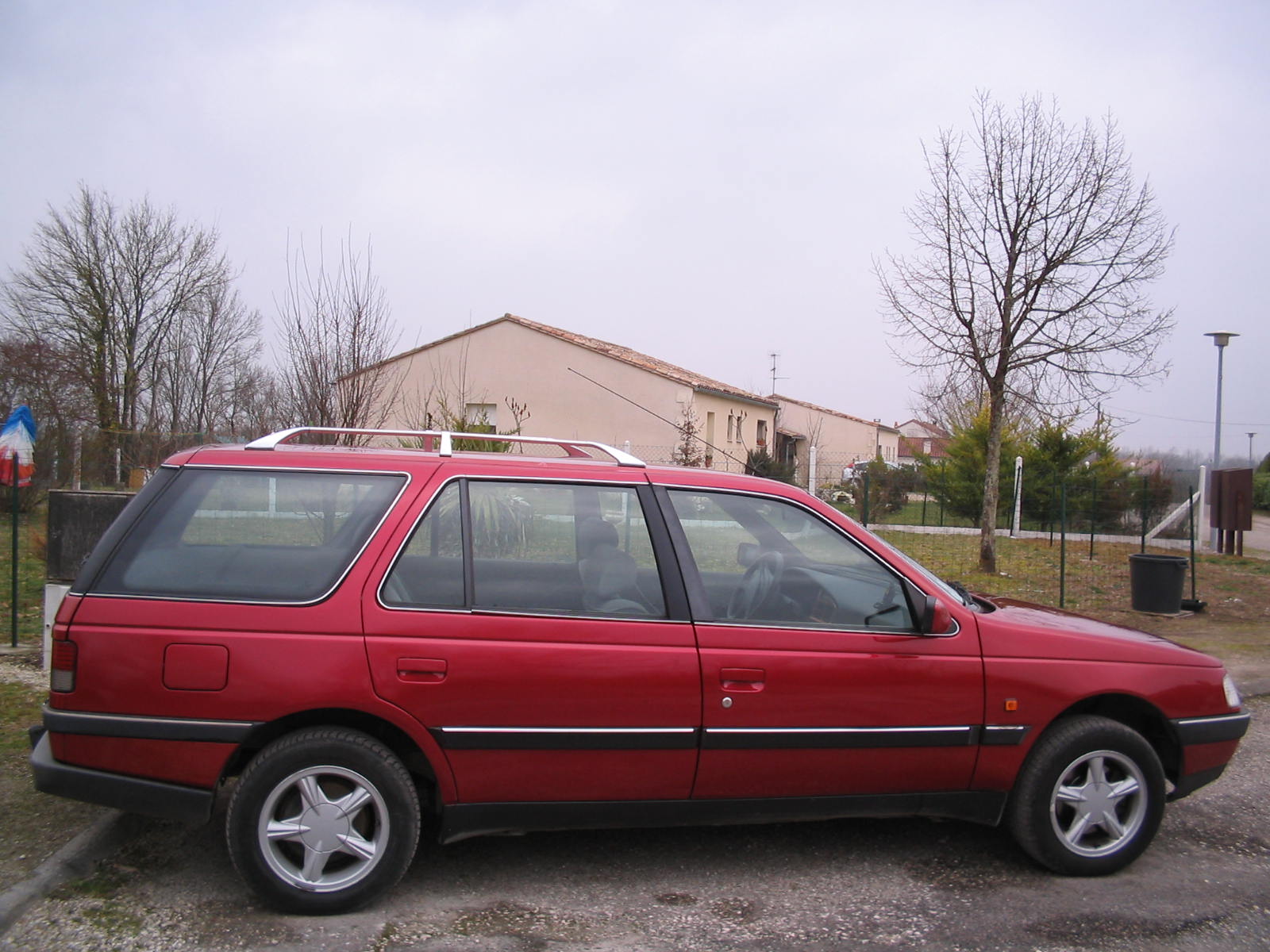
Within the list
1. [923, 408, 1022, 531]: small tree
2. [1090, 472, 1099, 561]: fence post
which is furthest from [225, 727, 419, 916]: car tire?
[923, 408, 1022, 531]: small tree

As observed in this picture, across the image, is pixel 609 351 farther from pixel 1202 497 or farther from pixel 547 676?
pixel 547 676

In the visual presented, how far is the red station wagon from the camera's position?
342 centimetres

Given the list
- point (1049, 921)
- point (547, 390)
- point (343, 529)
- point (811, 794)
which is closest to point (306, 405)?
point (343, 529)

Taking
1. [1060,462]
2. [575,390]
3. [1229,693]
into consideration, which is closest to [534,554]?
[1229,693]

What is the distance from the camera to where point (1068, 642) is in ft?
13.3

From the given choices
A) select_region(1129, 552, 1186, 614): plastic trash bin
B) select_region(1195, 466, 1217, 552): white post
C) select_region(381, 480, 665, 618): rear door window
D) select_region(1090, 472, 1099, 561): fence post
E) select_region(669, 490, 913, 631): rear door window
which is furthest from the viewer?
select_region(1195, 466, 1217, 552): white post

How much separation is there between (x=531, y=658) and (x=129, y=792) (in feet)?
4.88

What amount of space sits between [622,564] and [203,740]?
1.65 m

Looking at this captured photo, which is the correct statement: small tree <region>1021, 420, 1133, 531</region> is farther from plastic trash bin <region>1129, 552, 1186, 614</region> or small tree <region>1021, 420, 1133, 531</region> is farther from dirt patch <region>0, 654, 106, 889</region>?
dirt patch <region>0, 654, 106, 889</region>

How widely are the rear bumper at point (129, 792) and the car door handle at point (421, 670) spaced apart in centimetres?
80

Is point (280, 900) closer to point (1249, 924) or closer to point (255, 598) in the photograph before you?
point (255, 598)

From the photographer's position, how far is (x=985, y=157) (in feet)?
48.6

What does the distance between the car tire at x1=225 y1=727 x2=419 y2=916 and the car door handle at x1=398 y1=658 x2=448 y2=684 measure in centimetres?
28

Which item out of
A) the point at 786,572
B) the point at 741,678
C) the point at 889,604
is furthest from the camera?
the point at 786,572
